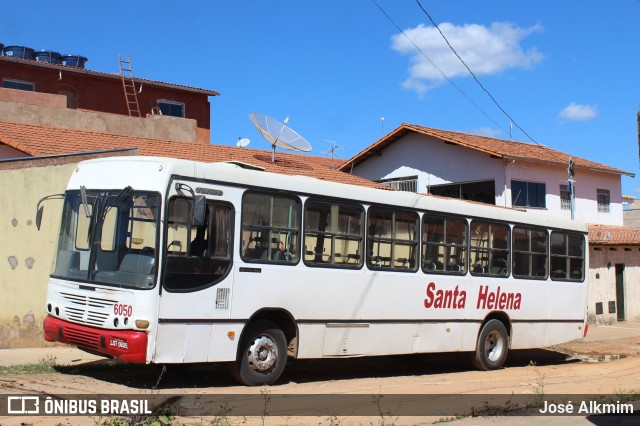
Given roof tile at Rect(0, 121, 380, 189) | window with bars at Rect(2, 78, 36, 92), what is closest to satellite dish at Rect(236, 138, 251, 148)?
roof tile at Rect(0, 121, 380, 189)

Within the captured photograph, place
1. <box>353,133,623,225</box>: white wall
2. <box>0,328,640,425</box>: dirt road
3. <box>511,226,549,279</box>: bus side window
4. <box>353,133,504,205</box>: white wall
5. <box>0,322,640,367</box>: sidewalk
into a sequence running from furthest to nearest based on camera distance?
<box>353,133,504,205</box>: white wall
<box>353,133,623,225</box>: white wall
<box>511,226,549,279</box>: bus side window
<box>0,322,640,367</box>: sidewalk
<box>0,328,640,425</box>: dirt road

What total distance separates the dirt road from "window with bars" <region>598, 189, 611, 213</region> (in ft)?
57.7

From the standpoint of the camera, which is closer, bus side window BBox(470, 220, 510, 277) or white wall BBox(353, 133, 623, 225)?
bus side window BBox(470, 220, 510, 277)

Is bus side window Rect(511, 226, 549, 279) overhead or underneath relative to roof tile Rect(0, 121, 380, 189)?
underneath

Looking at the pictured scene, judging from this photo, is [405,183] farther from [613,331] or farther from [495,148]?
[613,331]

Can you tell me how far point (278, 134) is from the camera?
20312mm

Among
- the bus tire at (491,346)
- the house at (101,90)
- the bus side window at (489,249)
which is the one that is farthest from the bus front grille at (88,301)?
the house at (101,90)

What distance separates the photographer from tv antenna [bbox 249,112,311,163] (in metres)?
20.1

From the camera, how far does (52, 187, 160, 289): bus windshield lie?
9211 mm

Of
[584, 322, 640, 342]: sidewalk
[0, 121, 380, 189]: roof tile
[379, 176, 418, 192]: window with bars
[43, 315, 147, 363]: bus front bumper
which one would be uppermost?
[379, 176, 418, 192]: window with bars

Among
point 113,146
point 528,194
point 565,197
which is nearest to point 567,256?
point 113,146

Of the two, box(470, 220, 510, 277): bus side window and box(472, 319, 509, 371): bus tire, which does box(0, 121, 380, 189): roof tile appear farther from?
box(472, 319, 509, 371): bus tire

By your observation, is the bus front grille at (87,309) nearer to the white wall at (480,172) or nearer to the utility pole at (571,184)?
the white wall at (480,172)

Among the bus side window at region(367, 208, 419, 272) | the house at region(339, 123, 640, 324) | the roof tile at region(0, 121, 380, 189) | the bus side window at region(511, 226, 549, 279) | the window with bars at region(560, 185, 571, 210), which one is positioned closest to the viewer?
the bus side window at region(367, 208, 419, 272)
